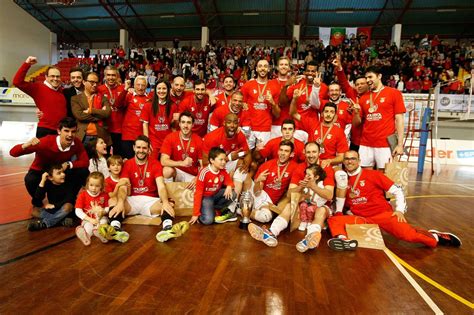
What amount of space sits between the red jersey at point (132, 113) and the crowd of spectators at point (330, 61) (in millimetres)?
10418

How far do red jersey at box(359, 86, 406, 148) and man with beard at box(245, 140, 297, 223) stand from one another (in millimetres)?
1349

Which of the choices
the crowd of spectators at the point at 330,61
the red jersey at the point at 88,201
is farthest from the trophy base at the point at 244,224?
the crowd of spectators at the point at 330,61

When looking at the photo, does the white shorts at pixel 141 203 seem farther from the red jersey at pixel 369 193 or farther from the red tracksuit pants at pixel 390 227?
the red jersey at pixel 369 193

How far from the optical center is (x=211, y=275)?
8.66 ft

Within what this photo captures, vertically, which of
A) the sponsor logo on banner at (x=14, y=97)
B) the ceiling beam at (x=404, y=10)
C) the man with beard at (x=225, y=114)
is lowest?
the man with beard at (x=225, y=114)

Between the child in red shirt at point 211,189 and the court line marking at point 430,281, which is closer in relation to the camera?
the court line marking at point 430,281

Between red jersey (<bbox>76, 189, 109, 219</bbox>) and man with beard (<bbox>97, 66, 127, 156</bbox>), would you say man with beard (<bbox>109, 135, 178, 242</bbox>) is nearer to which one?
red jersey (<bbox>76, 189, 109, 219</bbox>)

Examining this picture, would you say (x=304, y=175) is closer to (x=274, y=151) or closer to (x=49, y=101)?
(x=274, y=151)

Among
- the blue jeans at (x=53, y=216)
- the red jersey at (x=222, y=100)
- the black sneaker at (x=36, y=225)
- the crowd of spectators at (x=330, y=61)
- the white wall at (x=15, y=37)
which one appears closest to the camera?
the black sneaker at (x=36, y=225)

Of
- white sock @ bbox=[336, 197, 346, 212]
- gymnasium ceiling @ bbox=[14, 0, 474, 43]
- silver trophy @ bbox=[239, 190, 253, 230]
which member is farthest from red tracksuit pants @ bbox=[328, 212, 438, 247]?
gymnasium ceiling @ bbox=[14, 0, 474, 43]

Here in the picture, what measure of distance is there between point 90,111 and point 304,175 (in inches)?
126

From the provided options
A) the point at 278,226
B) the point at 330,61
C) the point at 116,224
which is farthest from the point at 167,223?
the point at 330,61

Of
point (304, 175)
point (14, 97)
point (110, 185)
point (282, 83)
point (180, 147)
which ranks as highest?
point (14, 97)

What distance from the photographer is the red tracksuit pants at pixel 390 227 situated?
11.5 ft
